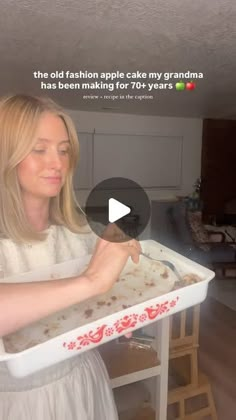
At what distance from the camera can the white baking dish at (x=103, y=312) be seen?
0.77ft

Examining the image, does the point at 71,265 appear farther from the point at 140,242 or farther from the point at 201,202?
the point at 201,202

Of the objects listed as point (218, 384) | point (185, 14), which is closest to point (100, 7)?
point (185, 14)

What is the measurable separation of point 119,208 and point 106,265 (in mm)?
69

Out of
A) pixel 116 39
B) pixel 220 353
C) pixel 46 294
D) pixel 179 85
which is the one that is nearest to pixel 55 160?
pixel 46 294

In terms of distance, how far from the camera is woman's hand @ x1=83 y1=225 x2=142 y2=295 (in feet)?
0.81

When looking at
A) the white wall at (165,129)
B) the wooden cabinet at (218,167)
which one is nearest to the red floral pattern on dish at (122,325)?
the white wall at (165,129)

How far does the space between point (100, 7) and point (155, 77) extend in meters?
0.26

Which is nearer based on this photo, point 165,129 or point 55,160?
point 55,160

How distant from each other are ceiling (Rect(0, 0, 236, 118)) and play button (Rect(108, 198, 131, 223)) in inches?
10.8

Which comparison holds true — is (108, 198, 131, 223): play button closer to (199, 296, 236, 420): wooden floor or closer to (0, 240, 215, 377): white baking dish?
(0, 240, 215, 377): white baking dish

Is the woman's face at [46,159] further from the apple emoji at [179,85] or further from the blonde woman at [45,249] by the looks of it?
the apple emoji at [179,85]

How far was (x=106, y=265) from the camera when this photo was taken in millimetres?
251

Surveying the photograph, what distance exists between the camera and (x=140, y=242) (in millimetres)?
322

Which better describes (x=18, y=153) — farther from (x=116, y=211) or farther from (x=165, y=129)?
(x=165, y=129)
